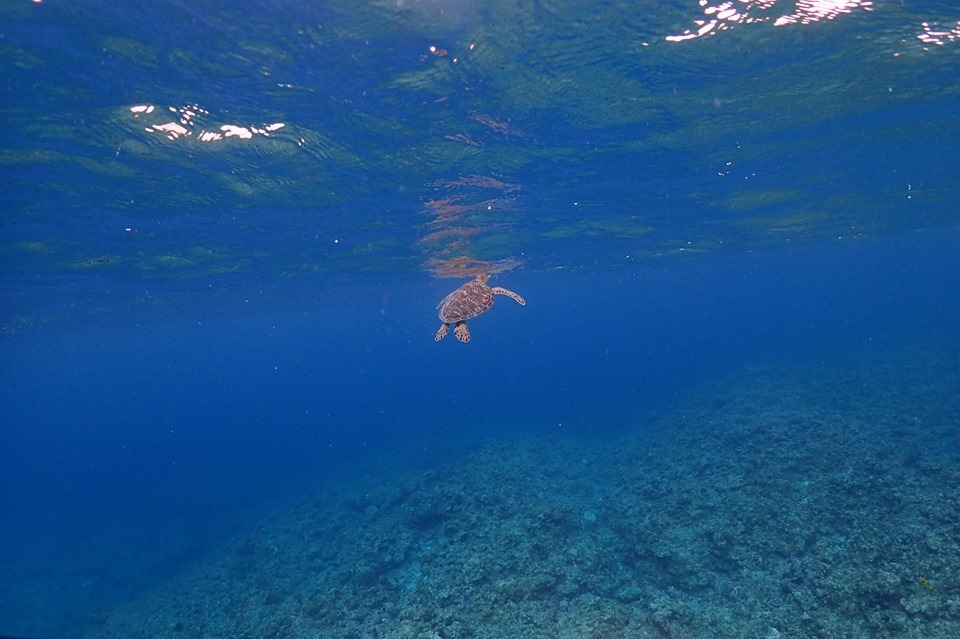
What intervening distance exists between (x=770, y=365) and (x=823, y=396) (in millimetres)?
10267

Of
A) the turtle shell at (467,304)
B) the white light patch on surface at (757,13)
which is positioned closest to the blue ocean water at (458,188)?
the white light patch on surface at (757,13)

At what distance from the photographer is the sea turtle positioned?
10.6 m

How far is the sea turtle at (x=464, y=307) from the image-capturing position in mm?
10618

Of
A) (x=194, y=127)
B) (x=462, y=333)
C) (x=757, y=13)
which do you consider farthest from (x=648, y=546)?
(x=194, y=127)

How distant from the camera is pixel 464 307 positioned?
11.0 meters

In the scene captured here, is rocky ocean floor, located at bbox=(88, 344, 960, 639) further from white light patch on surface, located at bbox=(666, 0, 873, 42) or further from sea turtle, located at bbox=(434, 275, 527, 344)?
white light patch on surface, located at bbox=(666, 0, 873, 42)

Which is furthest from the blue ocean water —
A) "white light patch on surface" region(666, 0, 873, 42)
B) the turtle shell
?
the turtle shell

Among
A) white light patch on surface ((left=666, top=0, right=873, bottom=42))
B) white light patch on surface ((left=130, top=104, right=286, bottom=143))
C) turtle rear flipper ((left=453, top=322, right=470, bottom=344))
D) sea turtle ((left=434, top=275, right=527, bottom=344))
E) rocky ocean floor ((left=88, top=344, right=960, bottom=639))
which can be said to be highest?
white light patch on surface ((left=130, top=104, right=286, bottom=143))

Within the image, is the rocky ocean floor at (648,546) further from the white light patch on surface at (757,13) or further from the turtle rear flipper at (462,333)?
the white light patch on surface at (757,13)

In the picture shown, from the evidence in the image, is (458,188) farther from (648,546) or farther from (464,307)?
(648,546)

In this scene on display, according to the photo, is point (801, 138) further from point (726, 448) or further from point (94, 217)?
point (94, 217)

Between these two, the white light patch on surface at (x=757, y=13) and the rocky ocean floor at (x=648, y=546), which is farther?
the white light patch on surface at (x=757, y=13)

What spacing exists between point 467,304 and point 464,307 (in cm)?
19

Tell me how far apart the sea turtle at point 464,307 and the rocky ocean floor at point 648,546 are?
5725 millimetres
